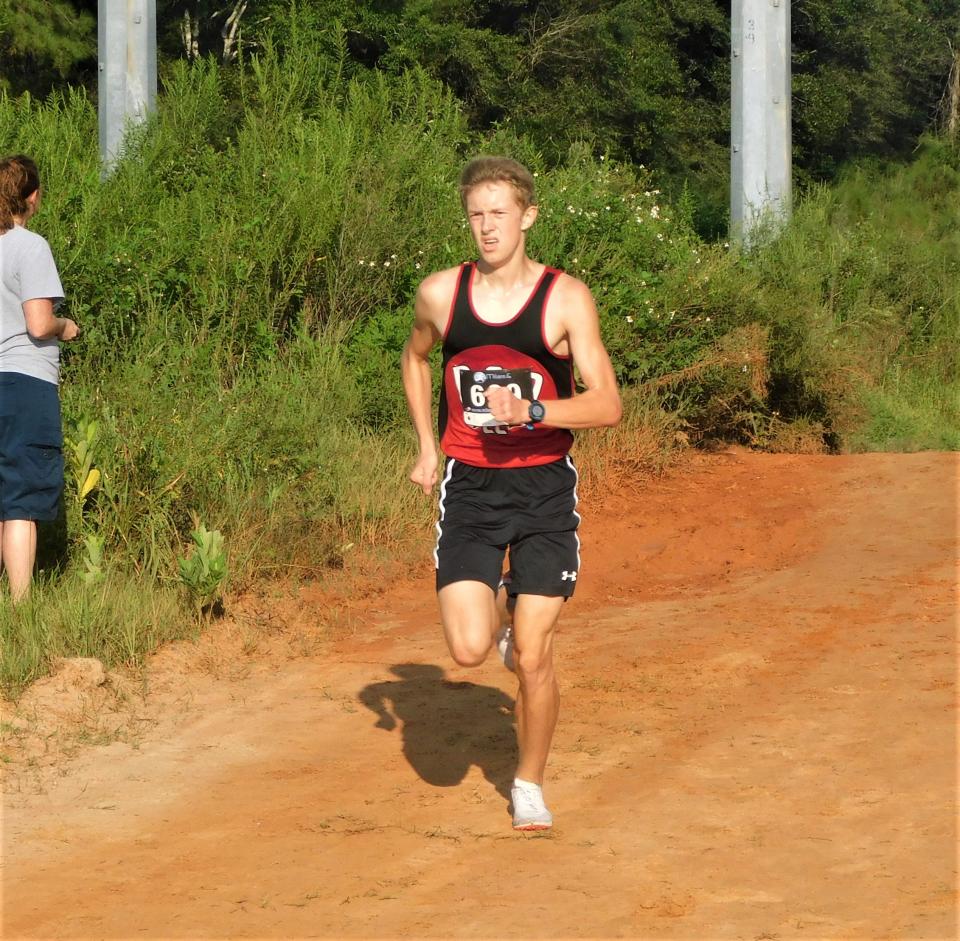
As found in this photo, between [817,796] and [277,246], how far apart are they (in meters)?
6.87

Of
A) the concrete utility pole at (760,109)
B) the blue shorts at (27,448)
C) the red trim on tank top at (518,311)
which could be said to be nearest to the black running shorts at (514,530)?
the red trim on tank top at (518,311)

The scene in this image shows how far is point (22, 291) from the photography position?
21.8 ft

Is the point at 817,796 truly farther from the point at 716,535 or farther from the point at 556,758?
the point at 716,535

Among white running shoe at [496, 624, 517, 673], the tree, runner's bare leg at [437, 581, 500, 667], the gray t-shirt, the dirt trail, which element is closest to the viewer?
the dirt trail

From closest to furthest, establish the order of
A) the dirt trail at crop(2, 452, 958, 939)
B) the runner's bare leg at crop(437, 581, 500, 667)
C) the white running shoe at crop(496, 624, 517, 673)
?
the dirt trail at crop(2, 452, 958, 939) < the runner's bare leg at crop(437, 581, 500, 667) < the white running shoe at crop(496, 624, 517, 673)

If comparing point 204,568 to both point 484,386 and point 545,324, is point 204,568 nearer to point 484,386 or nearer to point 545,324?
point 484,386

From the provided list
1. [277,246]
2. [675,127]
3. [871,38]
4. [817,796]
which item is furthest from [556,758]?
[871,38]

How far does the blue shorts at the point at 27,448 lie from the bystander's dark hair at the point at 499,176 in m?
2.73

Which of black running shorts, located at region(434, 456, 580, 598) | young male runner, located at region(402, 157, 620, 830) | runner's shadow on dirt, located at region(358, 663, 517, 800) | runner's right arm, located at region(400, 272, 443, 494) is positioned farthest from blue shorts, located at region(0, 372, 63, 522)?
black running shorts, located at region(434, 456, 580, 598)

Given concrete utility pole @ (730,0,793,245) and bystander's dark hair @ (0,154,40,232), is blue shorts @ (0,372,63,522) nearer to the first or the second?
bystander's dark hair @ (0,154,40,232)

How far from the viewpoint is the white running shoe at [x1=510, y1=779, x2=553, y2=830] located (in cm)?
496

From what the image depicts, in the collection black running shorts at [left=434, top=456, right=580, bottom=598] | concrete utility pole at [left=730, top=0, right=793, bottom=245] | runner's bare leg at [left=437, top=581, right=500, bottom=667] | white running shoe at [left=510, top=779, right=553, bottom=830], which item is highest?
concrete utility pole at [left=730, top=0, right=793, bottom=245]

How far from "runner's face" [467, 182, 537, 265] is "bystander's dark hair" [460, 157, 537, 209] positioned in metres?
0.02

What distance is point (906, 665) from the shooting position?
6.80 meters
